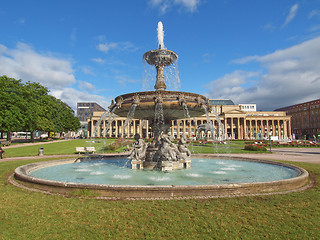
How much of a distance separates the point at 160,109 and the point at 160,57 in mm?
3766

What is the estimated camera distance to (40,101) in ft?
172

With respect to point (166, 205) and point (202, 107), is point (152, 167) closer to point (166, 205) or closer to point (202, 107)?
point (202, 107)

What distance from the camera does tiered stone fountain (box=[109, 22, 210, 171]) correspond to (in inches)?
419

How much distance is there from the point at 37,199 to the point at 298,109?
501ft

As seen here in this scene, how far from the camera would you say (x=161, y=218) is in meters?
4.91

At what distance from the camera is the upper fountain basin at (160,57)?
12836 millimetres

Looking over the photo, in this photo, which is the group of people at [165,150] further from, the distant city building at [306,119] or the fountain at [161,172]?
the distant city building at [306,119]

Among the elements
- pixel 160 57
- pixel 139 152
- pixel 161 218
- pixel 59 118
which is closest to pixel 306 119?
pixel 59 118

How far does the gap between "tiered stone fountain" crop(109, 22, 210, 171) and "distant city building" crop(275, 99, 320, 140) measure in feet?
385

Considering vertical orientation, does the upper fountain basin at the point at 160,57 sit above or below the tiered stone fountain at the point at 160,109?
above

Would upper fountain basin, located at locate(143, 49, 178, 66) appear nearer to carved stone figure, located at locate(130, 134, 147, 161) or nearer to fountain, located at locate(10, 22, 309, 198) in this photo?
fountain, located at locate(10, 22, 309, 198)

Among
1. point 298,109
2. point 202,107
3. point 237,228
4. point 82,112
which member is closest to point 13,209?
point 237,228

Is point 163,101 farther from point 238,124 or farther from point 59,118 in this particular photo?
point 238,124

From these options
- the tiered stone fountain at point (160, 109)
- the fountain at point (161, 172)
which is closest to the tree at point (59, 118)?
the fountain at point (161, 172)
